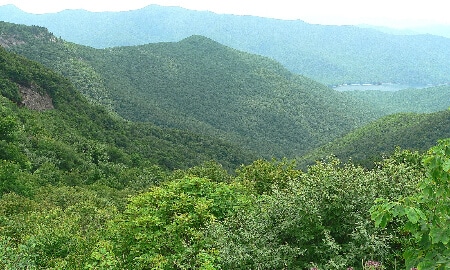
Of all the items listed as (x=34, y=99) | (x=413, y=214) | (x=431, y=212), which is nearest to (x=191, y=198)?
(x=431, y=212)

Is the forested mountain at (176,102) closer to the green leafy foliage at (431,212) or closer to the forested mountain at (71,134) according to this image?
the forested mountain at (71,134)

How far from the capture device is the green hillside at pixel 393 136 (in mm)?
101938

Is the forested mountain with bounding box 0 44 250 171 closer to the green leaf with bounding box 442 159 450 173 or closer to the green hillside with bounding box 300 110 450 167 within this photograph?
the green hillside with bounding box 300 110 450 167

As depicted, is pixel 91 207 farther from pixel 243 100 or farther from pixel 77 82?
pixel 243 100

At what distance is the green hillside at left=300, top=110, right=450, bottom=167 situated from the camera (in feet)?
334

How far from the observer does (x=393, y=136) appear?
114 m

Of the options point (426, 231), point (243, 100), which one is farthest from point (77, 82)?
point (426, 231)

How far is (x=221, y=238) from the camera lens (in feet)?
43.6

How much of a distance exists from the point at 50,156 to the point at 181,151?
47.9 meters

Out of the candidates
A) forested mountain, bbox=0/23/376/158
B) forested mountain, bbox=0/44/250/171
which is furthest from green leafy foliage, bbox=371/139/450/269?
forested mountain, bbox=0/23/376/158

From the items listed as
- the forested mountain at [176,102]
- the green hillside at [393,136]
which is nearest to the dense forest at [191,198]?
the green hillside at [393,136]

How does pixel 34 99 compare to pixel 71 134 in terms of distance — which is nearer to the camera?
pixel 71 134

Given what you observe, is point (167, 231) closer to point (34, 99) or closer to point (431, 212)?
point (431, 212)

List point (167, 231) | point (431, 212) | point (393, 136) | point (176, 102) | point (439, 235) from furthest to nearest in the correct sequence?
point (176, 102), point (393, 136), point (167, 231), point (431, 212), point (439, 235)
